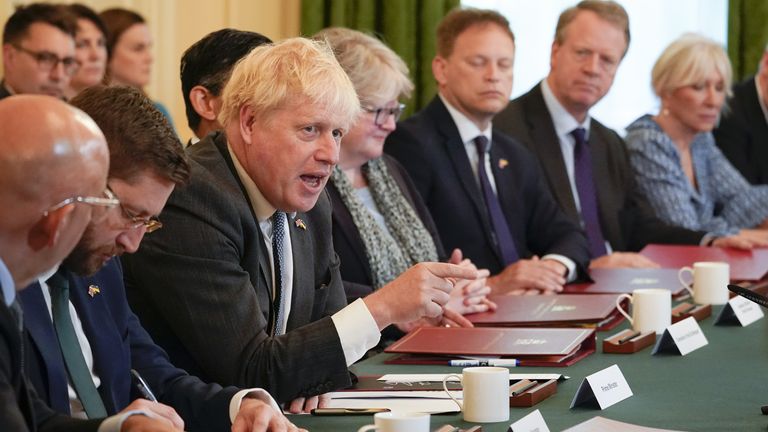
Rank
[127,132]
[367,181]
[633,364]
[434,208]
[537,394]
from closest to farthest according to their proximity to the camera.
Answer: [127,132] < [537,394] < [633,364] < [367,181] < [434,208]

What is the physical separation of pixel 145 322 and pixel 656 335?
4.08ft

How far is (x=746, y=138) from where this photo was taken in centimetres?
625

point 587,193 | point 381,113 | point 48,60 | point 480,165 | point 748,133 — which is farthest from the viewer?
point 748,133

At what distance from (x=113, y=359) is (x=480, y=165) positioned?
2371 mm

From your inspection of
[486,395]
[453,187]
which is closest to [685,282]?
[453,187]

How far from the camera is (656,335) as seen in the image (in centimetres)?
296

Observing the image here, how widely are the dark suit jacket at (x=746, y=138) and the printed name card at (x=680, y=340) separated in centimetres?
354

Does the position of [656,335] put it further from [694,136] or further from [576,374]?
[694,136]

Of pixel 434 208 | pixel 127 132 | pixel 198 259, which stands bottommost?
pixel 434 208

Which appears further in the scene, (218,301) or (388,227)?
(388,227)

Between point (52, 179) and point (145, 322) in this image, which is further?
point (145, 322)

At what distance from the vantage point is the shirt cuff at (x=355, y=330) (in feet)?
7.72

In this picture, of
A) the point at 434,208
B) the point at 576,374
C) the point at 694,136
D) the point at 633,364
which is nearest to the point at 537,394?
the point at 576,374

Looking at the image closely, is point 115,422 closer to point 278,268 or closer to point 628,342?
point 278,268
